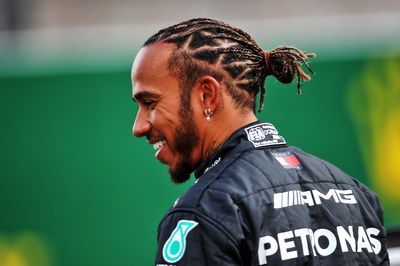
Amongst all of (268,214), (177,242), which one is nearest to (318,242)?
(268,214)

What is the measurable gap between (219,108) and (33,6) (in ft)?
14.9

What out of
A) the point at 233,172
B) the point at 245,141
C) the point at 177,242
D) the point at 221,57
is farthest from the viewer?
the point at 221,57

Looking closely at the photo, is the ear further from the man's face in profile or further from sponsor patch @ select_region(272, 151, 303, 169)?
sponsor patch @ select_region(272, 151, 303, 169)

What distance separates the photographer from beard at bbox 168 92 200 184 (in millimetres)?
2021

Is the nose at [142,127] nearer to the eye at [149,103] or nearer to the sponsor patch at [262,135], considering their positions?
the eye at [149,103]

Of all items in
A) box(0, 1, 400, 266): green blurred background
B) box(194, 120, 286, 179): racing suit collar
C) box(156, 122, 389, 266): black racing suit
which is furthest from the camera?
box(0, 1, 400, 266): green blurred background

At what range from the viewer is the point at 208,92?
202 centimetres

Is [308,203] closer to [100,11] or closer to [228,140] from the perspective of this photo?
[228,140]

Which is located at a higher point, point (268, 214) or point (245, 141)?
point (245, 141)

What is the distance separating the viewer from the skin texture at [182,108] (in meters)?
2.02

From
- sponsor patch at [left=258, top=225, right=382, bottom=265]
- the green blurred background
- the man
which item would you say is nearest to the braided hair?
the man

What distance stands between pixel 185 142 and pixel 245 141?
196mm

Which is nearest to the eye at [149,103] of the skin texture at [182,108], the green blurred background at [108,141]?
the skin texture at [182,108]

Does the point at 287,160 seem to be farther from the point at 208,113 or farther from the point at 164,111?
the point at 164,111
